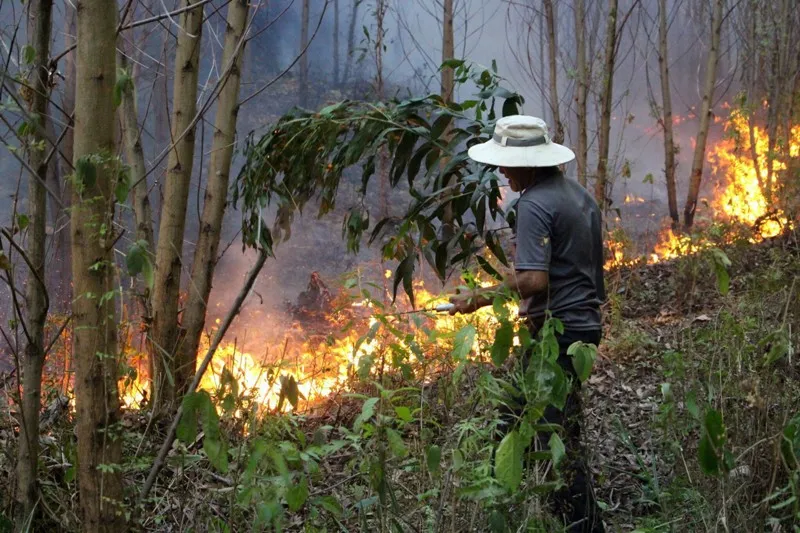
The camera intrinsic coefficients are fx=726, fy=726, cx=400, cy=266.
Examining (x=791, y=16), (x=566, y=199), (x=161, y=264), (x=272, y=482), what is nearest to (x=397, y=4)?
(x=791, y=16)

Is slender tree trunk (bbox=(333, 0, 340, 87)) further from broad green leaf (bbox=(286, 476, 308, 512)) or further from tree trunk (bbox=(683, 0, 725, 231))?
broad green leaf (bbox=(286, 476, 308, 512))

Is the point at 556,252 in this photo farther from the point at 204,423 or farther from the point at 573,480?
the point at 204,423

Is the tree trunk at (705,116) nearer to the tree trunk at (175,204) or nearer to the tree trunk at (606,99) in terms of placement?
the tree trunk at (606,99)

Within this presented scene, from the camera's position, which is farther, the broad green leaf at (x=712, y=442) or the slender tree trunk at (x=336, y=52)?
the slender tree trunk at (x=336, y=52)

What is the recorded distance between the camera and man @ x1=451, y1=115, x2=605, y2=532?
289cm

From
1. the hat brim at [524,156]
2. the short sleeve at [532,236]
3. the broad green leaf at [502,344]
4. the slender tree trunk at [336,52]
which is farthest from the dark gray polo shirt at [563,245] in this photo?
the slender tree trunk at [336,52]

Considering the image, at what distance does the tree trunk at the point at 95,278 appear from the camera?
7.21ft

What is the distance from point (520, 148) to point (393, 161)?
74cm

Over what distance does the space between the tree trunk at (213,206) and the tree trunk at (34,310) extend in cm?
176

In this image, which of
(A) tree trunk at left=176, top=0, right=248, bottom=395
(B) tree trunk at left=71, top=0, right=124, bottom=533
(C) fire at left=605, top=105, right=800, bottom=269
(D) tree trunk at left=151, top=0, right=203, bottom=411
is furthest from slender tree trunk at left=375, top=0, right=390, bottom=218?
(B) tree trunk at left=71, top=0, right=124, bottom=533

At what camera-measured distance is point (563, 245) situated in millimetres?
3027

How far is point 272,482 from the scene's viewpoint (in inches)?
85.2

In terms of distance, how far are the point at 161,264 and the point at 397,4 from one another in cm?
1523

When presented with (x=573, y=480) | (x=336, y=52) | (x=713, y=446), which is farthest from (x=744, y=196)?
(x=336, y=52)
